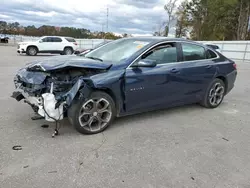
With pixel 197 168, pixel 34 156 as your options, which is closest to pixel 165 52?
pixel 197 168

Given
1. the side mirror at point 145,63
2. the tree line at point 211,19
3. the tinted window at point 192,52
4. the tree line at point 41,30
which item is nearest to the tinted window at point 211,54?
the tinted window at point 192,52

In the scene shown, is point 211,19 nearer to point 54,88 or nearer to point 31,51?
point 31,51

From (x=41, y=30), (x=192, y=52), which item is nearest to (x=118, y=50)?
(x=192, y=52)

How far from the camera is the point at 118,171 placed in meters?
2.55

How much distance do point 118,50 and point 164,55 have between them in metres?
0.85

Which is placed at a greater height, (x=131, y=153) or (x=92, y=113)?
(x=92, y=113)

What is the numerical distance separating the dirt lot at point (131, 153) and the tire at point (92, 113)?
0.15m

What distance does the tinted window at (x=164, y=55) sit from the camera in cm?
397

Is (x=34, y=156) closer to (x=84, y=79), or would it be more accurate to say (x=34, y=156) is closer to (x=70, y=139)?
(x=70, y=139)

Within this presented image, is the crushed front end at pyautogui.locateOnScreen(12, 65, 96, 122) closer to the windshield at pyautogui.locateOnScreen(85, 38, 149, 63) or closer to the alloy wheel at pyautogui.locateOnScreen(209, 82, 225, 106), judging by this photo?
the windshield at pyautogui.locateOnScreen(85, 38, 149, 63)

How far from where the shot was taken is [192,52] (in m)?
4.57

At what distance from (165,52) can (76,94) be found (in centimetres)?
189

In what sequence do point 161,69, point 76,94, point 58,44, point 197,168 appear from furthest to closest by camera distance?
1. point 58,44
2. point 161,69
3. point 76,94
4. point 197,168

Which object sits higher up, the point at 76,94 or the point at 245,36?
the point at 245,36
